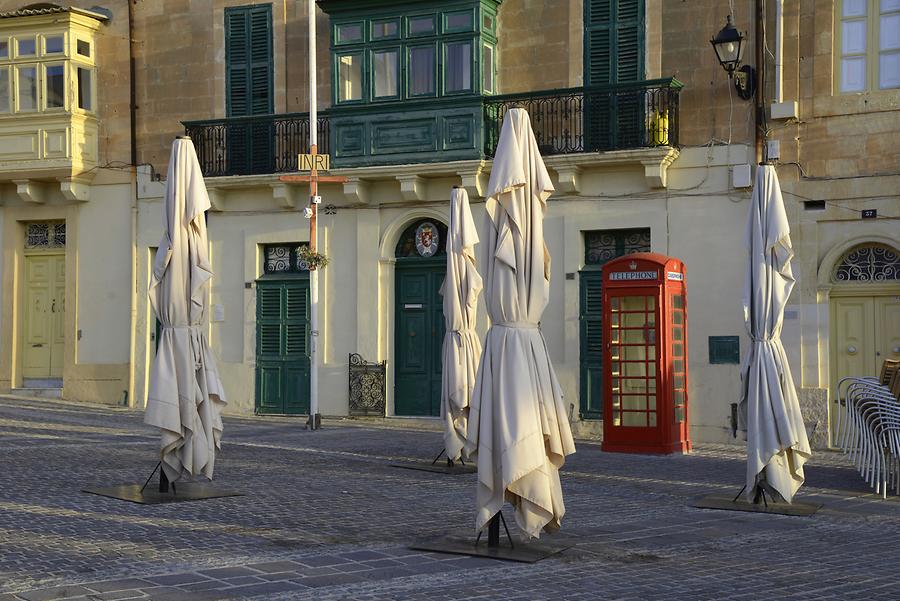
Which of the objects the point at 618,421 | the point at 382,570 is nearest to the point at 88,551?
the point at 382,570

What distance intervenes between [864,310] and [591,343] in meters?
4.44

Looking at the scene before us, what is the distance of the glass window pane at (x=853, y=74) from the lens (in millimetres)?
18234

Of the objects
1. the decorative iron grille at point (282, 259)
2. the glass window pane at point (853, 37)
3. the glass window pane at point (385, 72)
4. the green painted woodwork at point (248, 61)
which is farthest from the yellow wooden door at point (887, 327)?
the green painted woodwork at point (248, 61)

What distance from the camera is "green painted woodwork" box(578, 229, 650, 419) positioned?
20.0m

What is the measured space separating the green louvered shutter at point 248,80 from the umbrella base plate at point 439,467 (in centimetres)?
944

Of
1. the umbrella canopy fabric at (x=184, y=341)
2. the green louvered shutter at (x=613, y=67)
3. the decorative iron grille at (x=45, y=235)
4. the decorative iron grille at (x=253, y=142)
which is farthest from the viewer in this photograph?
the decorative iron grille at (x=45, y=235)

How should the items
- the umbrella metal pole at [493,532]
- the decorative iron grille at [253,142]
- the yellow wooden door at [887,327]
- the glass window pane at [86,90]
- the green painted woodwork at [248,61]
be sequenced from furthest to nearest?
1. the glass window pane at [86,90]
2. the green painted woodwork at [248,61]
3. the decorative iron grille at [253,142]
4. the yellow wooden door at [887,327]
5. the umbrella metal pole at [493,532]

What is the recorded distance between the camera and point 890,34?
18.2 metres

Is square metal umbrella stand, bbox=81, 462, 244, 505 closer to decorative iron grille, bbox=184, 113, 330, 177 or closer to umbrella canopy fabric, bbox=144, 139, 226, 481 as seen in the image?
umbrella canopy fabric, bbox=144, 139, 226, 481

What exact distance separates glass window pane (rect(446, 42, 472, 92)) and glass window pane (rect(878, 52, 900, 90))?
6.81m

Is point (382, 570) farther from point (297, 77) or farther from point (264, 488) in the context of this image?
point (297, 77)

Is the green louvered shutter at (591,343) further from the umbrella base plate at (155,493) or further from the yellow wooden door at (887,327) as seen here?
the umbrella base plate at (155,493)

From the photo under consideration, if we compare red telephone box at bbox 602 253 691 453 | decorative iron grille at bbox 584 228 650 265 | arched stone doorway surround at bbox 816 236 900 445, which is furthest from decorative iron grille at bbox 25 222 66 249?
arched stone doorway surround at bbox 816 236 900 445

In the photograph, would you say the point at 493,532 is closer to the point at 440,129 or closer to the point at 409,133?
the point at 440,129
